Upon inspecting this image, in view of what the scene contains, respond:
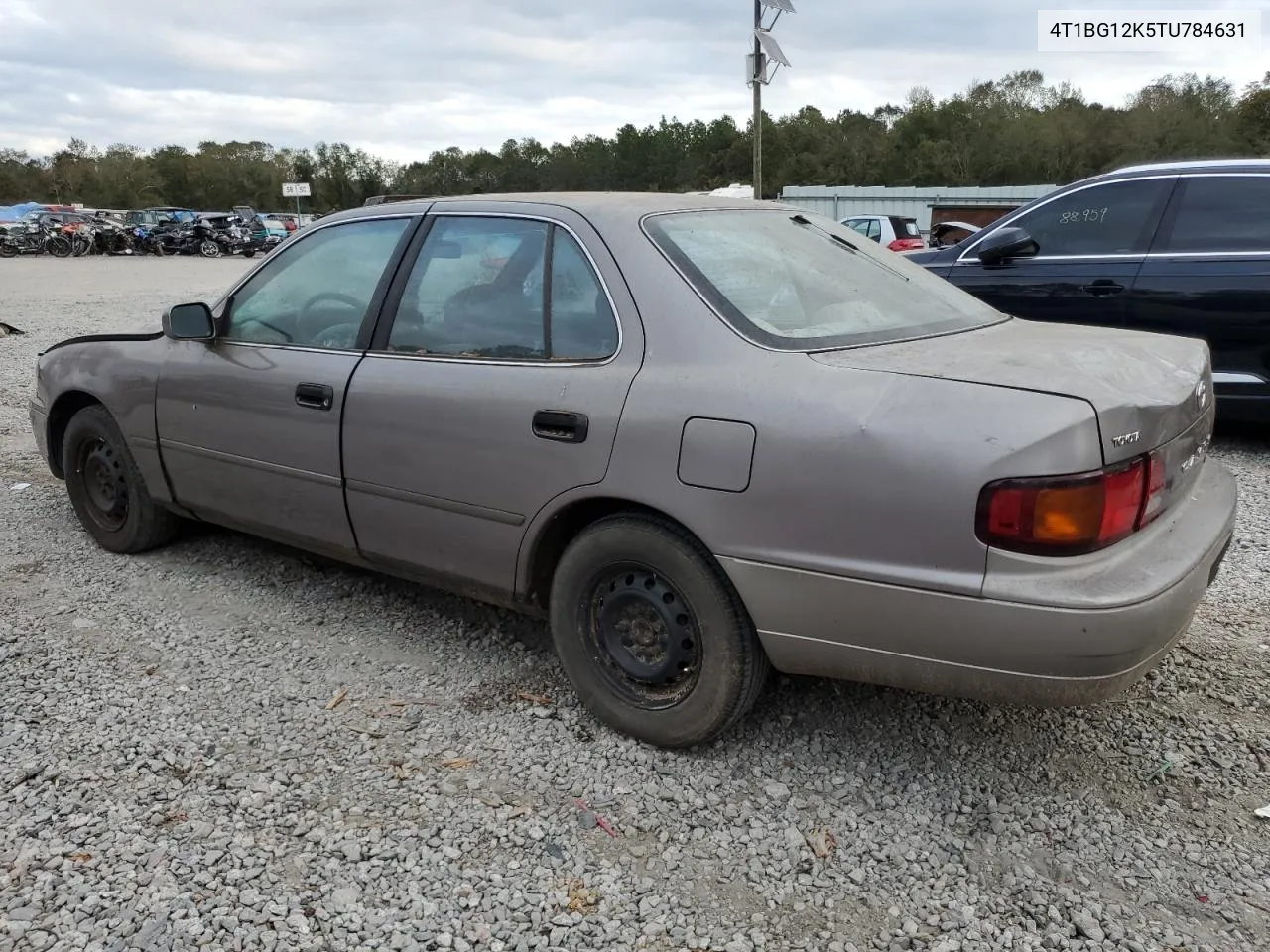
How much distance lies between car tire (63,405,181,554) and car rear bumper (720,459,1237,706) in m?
2.96

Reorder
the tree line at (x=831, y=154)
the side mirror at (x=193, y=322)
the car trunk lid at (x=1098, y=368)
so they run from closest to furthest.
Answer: the car trunk lid at (x=1098, y=368) → the side mirror at (x=193, y=322) → the tree line at (x=831, y=154)

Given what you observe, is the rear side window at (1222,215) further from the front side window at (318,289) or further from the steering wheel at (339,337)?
the steering wheel at (339,337)

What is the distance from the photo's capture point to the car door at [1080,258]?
6020 millimetres

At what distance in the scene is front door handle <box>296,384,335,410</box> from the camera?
3.37 metres

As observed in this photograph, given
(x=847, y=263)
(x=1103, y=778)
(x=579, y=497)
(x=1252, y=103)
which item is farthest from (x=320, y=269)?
(x=1252, y=103)

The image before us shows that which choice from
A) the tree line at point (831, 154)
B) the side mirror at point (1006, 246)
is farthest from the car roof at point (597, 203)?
the tree line at point (831, 154)

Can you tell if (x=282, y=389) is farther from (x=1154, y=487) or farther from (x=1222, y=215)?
(x=1222, y=215)

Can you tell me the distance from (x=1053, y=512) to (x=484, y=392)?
161cm

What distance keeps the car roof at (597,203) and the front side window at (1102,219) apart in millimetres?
3387

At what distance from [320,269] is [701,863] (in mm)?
2494

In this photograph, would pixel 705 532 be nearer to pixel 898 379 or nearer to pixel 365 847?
pixel 898 379

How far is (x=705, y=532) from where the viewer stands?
2520mm

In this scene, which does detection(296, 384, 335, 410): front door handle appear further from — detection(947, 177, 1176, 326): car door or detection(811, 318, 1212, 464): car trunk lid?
detection(947, 177, 1176, 326): car door

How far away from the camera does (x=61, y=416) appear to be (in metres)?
4.64
